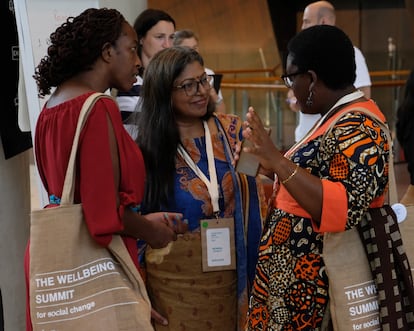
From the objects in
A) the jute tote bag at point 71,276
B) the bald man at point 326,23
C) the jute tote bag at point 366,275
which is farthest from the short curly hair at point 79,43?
the bald man at point 326,23

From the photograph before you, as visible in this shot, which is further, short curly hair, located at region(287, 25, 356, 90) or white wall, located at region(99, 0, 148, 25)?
white wall, located at region(99, 0, 148, 25)

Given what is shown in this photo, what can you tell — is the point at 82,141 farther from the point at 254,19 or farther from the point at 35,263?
the point at 254,19

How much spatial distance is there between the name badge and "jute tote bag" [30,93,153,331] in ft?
2.09

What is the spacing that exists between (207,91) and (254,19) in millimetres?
10661

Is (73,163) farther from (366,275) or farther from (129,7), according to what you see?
(129,7)

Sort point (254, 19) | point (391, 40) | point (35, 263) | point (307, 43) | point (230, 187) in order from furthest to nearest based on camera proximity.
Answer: point (254, 19)
point (391, 40)
point (230, 187)
point (307, 43)
point (35, 263)

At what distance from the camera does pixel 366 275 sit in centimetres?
200

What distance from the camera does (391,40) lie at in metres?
11.6

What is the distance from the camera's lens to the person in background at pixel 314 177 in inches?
74.7

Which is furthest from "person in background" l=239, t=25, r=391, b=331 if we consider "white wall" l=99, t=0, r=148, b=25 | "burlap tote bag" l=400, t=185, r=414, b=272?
"white wall" l=99, t=0, r=148, b=25

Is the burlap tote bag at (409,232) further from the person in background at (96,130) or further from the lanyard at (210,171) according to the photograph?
the person in background at (96,130)

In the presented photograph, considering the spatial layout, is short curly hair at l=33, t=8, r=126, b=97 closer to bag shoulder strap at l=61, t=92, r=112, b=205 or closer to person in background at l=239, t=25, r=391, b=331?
bag shoulder strap at l=61, t=92, r=112, b=205

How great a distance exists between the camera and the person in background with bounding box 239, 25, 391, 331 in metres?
1.90

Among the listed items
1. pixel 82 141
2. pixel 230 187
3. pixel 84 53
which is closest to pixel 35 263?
pixel 82 141
